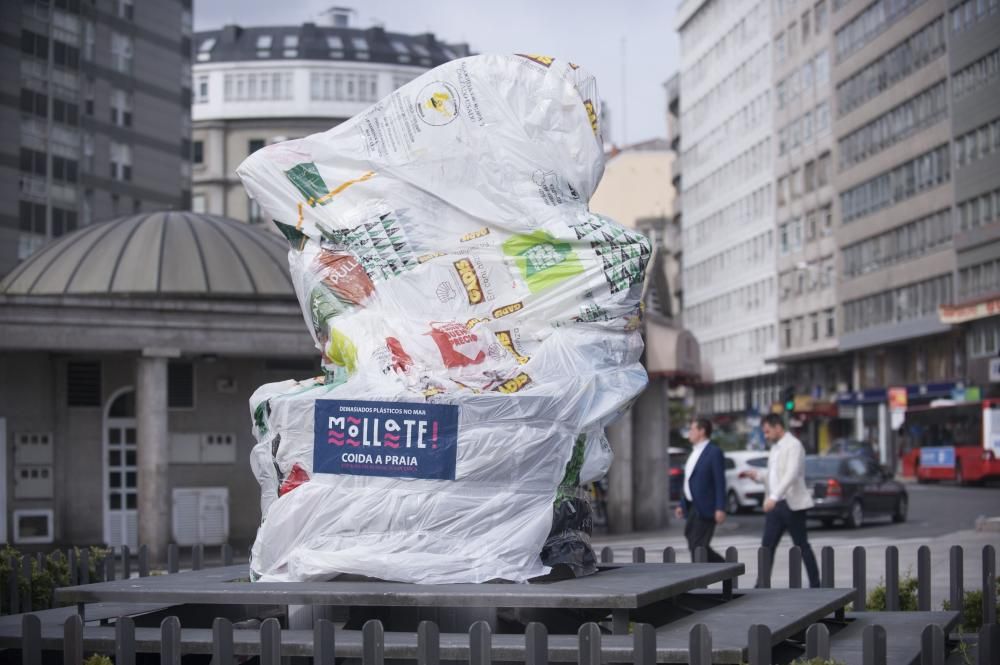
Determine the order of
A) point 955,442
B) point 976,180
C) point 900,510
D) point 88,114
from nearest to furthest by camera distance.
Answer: point 900,510, point 955,442, point 976,180, point 88,114

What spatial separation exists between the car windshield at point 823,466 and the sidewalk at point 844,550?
8.27ft

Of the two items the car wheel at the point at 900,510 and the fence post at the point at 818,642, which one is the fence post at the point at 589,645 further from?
the car wheel at the point at 900,510

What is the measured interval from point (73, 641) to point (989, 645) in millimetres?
4723

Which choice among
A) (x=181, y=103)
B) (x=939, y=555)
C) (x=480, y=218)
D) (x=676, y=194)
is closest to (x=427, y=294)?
(x=480, y=218)

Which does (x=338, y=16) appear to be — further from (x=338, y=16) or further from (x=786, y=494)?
(x=786, y=494)

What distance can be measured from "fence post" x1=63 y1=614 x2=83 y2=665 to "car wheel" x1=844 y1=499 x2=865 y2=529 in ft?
86.3

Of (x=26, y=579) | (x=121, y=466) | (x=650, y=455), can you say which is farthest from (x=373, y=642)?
(x=650, y=455)

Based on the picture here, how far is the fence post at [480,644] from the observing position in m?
7.86

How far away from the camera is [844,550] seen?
1027 inches

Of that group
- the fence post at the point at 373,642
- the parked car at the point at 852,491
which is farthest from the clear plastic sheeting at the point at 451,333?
the parked car at the point at 852,491

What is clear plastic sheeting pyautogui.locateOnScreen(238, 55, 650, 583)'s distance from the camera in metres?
9.77

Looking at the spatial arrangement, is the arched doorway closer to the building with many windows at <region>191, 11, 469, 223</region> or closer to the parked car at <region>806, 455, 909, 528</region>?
the parked car at <region>806, 455, 909, 528</region>

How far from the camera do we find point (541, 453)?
997cm

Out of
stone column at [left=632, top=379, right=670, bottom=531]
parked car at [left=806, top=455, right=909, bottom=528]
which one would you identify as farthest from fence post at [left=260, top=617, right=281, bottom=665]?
parked car at [left=806, top=455, right=909, bottom=528]
